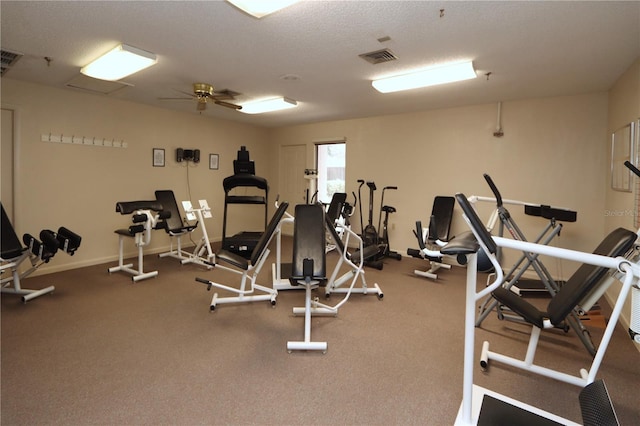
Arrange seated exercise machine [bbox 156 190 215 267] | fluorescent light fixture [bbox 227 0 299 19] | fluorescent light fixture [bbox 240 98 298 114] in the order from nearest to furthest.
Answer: fluorescent light fixture [bbox 227 0 299 19] < fluorescent light fixture [bbox 240 98 298 114] < seated exercise machine [bbox 156 190 215 267]

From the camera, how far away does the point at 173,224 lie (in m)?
5.25

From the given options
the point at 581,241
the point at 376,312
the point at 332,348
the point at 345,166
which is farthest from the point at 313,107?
the point at 581,241

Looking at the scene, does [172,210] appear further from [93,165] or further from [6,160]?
[6,160]

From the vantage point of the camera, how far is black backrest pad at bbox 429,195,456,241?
497 cm

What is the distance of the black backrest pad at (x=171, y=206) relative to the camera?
5.27 meters

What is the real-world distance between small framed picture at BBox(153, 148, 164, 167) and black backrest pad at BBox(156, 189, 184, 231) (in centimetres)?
45

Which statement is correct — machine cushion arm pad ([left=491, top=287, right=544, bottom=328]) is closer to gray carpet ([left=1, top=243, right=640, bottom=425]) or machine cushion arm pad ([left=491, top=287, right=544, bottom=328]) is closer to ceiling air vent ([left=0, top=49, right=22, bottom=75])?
gray carpet ([left=1, top=243, right=640, bottom=425])

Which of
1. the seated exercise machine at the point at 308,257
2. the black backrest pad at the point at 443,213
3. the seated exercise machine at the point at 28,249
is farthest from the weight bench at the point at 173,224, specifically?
the black backrest pad at the point at 443,213

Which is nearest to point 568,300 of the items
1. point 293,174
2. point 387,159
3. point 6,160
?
point 387,159

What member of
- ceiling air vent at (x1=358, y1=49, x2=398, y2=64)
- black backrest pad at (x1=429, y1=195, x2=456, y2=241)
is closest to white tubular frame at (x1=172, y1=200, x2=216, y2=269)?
ceiling air vent at (x1=358, y1=49, x2=398, y2=64)

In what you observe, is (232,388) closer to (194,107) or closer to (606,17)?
(606,17)

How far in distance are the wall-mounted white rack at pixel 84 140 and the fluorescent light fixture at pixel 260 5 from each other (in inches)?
147

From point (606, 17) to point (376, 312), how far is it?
2907mm

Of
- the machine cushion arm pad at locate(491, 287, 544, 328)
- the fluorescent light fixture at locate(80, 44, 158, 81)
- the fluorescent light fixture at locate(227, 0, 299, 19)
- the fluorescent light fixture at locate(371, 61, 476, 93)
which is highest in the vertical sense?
the fluorescent light fixture at locate(371, 61, 476, 93)
